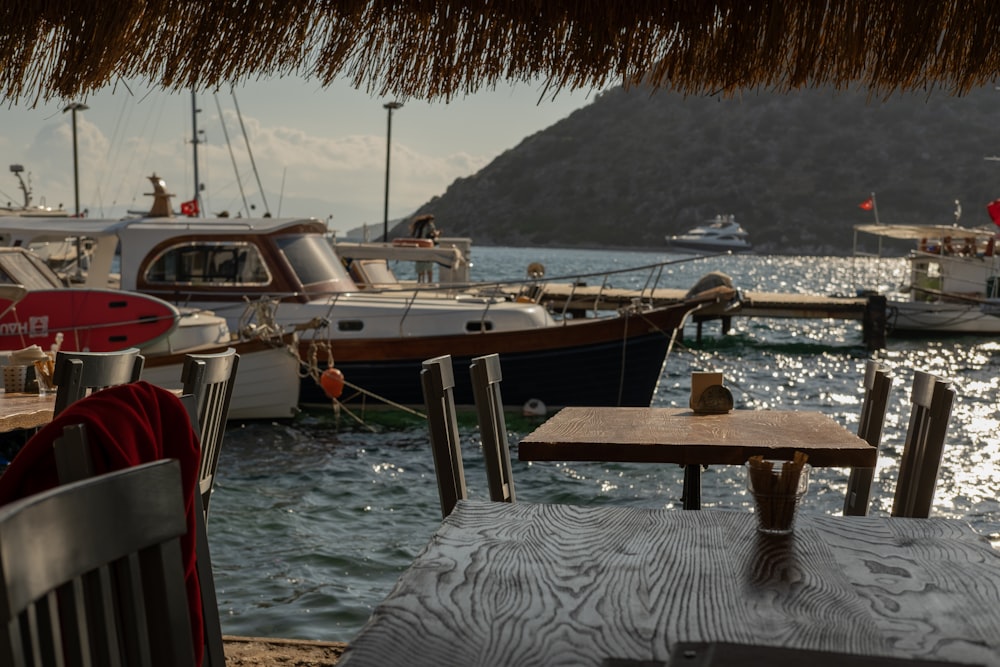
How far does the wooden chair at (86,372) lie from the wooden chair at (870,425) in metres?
2.48

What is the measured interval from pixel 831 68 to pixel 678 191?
183987 mm

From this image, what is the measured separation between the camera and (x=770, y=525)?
243 cm

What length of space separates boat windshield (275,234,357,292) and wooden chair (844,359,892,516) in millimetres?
10182

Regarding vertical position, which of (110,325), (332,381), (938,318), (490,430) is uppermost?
(490,430)

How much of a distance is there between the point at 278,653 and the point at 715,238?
16714cm

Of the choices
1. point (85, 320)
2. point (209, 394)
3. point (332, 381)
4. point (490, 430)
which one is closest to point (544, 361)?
A: point (332, 381)

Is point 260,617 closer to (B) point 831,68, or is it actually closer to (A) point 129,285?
(B) point 831,68

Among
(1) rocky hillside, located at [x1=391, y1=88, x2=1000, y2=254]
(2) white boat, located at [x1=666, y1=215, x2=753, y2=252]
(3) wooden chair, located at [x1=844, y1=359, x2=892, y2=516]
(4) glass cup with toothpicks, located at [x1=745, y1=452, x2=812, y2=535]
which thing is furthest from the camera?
(2) white boat, located at [x1=666, y1=215, x2=753, y2=252]

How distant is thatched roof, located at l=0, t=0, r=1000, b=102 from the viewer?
11.5 ft

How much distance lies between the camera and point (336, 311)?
1406cm

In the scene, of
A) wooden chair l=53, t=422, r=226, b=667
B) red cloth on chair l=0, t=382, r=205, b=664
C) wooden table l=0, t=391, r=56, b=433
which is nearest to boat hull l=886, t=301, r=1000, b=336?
wooden table l=0, t=391, r=56, b=433

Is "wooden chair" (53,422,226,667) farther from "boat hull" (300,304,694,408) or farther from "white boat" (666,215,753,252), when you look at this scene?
"white boat" (666,215,753,252)

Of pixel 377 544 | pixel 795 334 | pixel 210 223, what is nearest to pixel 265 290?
pixel 210 223

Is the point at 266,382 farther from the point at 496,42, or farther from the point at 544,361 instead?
the point at 496,42
